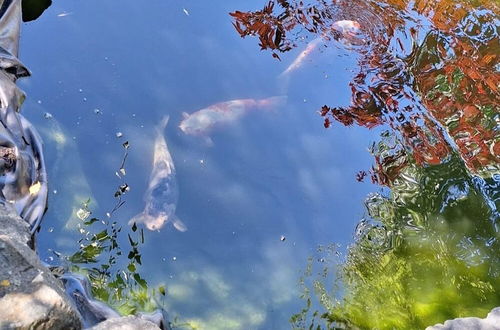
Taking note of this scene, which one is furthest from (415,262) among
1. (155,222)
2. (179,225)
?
(155,222)

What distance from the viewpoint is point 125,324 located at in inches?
97.9

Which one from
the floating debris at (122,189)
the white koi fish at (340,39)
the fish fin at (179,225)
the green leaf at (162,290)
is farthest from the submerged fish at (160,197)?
the white koi fish at (340,39)

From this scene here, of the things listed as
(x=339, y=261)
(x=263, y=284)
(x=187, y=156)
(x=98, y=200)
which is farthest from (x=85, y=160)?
(x=339, y=261)

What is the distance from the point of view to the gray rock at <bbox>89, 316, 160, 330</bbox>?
2.46 meters

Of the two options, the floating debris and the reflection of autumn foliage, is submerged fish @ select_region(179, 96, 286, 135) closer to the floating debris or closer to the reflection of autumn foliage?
the reflection of autumn foliage

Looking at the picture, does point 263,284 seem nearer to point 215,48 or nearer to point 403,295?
point 403,295

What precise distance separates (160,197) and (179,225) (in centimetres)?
23

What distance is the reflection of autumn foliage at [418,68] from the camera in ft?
13.9

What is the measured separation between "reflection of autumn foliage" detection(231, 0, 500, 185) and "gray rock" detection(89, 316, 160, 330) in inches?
86.7

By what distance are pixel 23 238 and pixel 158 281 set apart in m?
0.89

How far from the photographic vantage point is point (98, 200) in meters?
3.47

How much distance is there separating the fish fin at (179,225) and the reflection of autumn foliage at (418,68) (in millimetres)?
1542

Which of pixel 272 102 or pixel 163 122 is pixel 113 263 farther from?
pixel 272 102

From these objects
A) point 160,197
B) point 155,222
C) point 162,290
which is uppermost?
point 160,197
